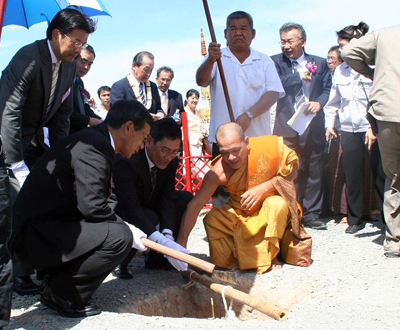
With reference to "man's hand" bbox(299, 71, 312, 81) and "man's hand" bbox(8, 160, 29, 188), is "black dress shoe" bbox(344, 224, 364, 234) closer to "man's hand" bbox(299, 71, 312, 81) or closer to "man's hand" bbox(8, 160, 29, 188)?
"man's hand" bbox(299, 71, 312, 81)

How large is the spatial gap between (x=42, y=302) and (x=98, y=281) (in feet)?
1.39

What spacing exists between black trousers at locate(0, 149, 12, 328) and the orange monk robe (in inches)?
78.5

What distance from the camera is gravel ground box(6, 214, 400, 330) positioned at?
9.29 ft

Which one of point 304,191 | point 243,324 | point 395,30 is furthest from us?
point 304,191

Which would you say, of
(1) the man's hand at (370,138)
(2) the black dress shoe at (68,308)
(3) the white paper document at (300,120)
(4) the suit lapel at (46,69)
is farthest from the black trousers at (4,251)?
(1) the man's hand at (370,138)

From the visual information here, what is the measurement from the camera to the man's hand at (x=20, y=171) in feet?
10.6

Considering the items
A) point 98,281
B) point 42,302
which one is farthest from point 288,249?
point 42,302

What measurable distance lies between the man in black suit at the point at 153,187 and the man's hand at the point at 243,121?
78 centimetres

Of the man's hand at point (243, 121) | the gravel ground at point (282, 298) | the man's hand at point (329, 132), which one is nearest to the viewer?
the gravel ground at point (282, 298)

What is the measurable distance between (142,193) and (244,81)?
5.12 ft

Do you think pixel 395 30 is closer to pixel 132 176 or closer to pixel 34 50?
pixel 132 176

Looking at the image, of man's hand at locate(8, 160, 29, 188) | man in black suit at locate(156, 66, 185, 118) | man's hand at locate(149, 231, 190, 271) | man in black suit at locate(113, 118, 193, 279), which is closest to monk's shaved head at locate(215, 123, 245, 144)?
man in black suit at locate(113, 118, 193, 279)

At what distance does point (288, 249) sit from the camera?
414 centimetres

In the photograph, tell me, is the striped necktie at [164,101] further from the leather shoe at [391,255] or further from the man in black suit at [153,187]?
the leather shoe at [391,255]
